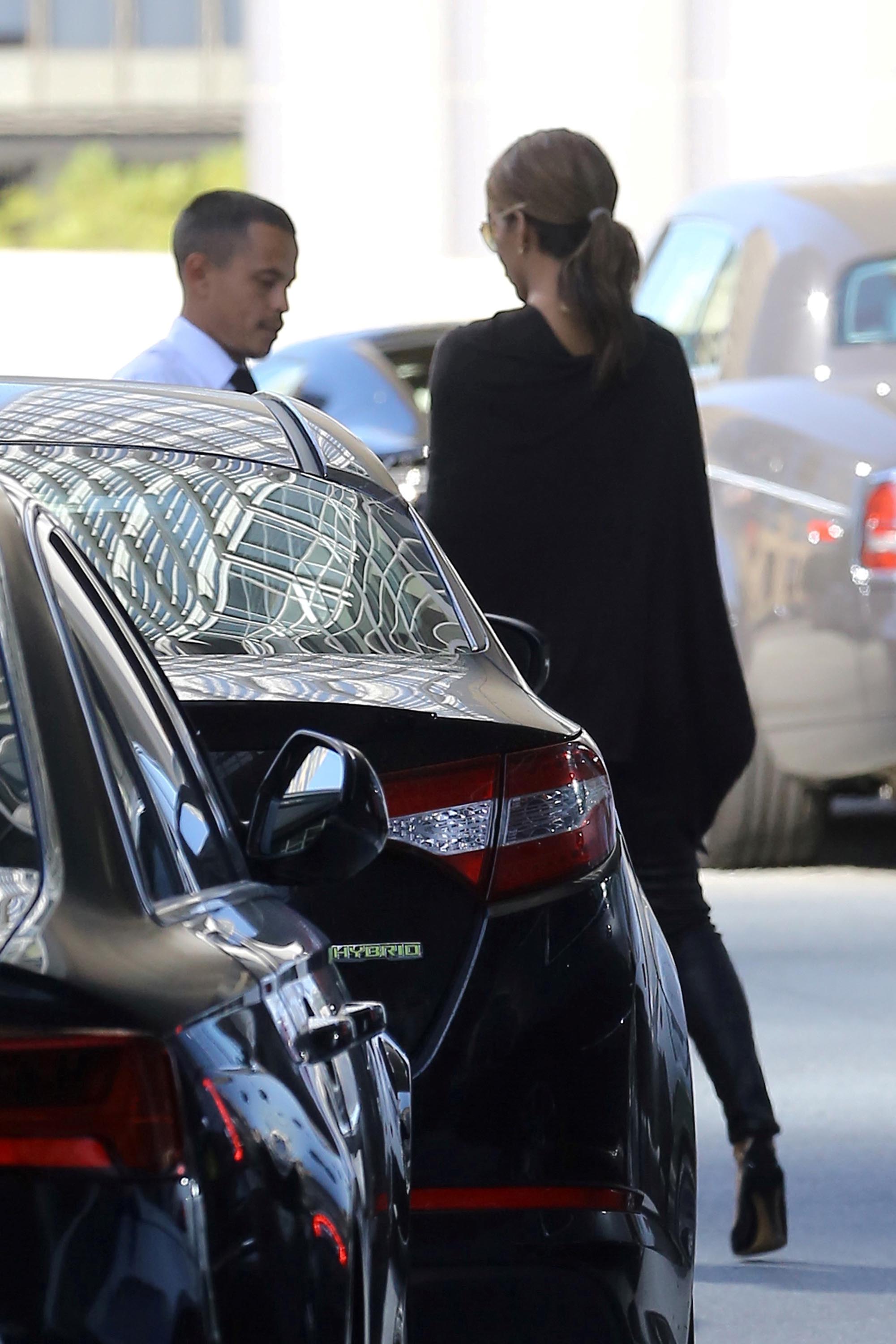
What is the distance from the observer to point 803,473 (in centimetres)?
872

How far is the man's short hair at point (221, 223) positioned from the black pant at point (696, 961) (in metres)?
1.85

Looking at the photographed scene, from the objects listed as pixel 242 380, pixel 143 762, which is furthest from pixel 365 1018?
pixel 242 380

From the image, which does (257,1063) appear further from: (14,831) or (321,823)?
(321,823)

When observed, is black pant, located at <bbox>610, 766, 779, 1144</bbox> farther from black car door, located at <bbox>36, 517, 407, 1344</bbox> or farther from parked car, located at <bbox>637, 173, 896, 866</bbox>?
parked car, located at <bbox>637, 173, 896, 866</bbox>

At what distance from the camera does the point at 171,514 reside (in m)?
4.12

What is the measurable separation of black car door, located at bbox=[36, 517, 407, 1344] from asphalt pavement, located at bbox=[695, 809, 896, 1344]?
2.04m

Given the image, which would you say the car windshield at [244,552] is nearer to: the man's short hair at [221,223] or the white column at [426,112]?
the man's short hair at [221,223]

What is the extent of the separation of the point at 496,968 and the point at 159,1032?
4.87 ft

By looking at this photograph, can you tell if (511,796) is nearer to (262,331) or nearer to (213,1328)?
(213,1328)

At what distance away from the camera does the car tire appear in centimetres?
922

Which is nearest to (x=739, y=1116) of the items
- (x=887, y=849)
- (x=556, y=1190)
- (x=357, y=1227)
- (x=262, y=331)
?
(x=556, y=1190)

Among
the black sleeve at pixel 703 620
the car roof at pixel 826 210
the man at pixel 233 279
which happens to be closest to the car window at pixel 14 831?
the black sleeve at pixel 703 620

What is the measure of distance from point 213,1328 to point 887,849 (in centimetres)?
822

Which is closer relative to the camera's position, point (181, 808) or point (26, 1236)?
point (26, 1236)
